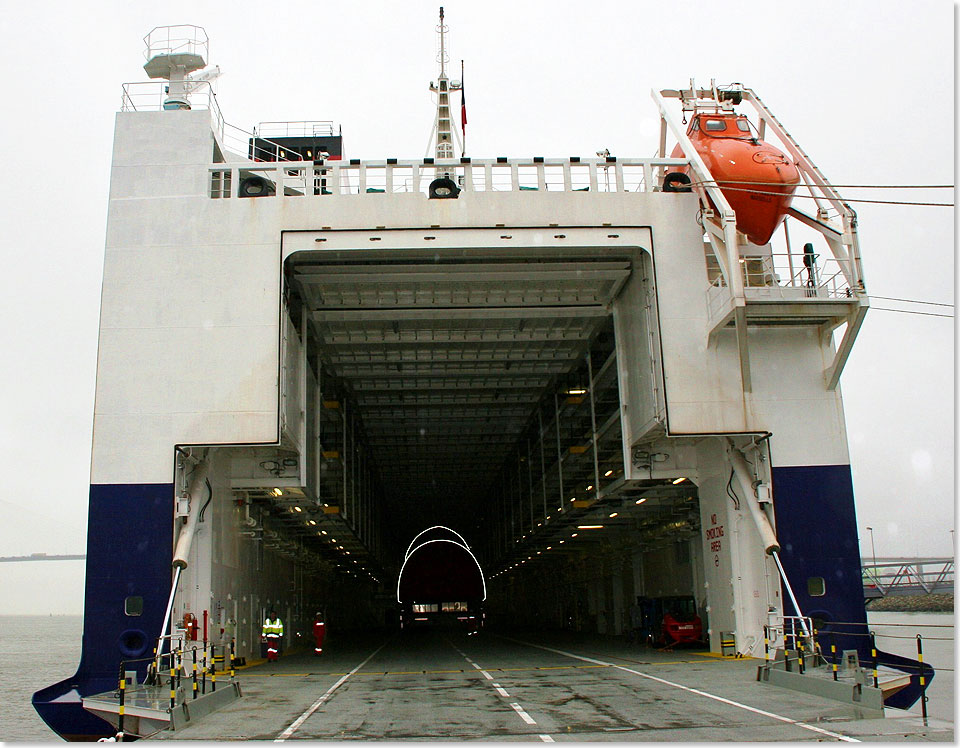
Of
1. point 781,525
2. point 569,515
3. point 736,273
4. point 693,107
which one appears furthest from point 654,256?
point 569,515

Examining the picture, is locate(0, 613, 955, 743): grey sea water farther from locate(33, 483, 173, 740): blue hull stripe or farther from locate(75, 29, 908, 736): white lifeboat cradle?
locate(33, 483, 173, 740): blue hull stripe

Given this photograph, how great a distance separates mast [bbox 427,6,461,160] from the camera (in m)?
31.0

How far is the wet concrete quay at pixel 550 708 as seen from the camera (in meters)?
10.4

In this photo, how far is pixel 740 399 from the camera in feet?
64.7

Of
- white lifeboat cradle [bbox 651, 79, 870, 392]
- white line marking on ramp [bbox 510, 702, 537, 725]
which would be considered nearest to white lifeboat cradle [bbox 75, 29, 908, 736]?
white lifeboat cradle [bbox 651, 79, 870, 392]

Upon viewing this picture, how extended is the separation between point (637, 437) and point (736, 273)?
522 cm

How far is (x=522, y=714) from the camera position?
39.7 ft

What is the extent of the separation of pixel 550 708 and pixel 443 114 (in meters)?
24.6

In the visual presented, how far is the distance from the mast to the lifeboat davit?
12220mm

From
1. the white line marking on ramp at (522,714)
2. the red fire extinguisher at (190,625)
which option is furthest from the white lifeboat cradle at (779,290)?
the red fire extinguisher at (190,625)

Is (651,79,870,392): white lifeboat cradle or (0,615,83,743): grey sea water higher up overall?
(651,79,870,392): white lifeboat cradle

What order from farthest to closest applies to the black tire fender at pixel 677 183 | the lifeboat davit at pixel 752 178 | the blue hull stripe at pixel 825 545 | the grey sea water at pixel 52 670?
the grey sea water at pixel 52 670
the black tire fender at pixel 677 183
the lifeboat davit at pixel 752 178
the blue hull stripe at pixel 825 545

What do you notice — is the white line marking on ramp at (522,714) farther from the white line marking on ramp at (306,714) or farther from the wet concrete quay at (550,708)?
the white line marking on ramp at (306,714)

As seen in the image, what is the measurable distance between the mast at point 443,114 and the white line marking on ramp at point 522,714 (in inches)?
858
